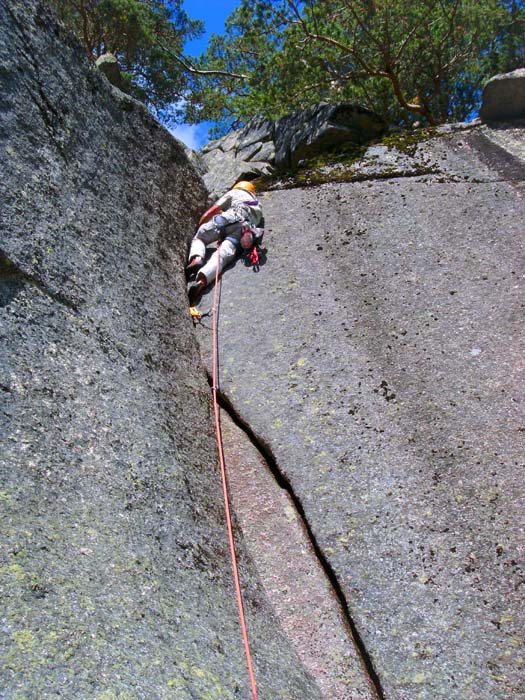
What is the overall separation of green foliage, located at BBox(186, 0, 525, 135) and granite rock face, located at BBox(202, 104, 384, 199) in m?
0.46

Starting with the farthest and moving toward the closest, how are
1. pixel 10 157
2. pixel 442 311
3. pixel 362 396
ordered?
1. pixel 442 311
2. pixel 362 396
3. pixel 10 157

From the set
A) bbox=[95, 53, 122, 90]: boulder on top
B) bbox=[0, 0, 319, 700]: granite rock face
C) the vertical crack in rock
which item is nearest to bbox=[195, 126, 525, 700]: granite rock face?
the vertical crack in rock

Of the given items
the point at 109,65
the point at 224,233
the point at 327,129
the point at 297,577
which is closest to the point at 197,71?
the point at 109,65

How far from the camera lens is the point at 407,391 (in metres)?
4.74

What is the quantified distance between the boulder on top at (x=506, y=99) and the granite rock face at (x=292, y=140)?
1.49 metres

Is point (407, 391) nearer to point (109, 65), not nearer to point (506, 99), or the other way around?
point (506, 99)

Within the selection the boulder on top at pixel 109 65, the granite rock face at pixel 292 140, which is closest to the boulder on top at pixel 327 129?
the granite rock face at pixel 292 140

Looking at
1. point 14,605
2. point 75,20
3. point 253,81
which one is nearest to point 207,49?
point 75,20

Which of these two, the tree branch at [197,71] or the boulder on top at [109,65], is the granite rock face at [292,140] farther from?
the tree branch at [197,71]

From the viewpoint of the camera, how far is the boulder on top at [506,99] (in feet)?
25.9

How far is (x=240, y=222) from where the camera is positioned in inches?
263

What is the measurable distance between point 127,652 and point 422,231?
482cm

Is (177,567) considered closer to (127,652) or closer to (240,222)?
(127,652)

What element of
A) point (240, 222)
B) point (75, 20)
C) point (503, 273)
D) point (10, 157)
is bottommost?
point (10, 157)
